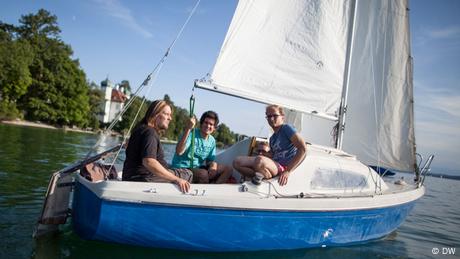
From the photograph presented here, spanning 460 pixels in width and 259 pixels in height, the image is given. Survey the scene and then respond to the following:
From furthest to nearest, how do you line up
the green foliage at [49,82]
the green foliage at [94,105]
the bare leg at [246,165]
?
the green foliage at [94,105]
the green foliage at [49,82]
the bare leg at [246,165]

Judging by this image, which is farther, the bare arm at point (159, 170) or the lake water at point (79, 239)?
the lake water at point (79, 239)

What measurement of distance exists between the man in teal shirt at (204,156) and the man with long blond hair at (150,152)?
876mm

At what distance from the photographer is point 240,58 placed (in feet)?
19.9

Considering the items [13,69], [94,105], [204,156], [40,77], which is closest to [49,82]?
[40,77]

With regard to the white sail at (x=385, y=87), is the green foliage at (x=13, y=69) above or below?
above

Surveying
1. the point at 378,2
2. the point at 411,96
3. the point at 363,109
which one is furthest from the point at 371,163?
the point at 378,2

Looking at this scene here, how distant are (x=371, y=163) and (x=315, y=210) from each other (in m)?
3.88

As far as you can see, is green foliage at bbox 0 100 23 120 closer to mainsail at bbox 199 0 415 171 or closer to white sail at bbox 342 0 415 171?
mainsail at bbox 199 0 415 171

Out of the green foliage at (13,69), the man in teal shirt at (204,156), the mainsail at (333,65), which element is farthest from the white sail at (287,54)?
the green foliage at (13,69)

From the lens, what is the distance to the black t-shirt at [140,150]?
170 inches

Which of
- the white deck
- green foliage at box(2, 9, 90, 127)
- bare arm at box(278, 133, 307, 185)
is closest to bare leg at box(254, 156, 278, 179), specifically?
the white deck

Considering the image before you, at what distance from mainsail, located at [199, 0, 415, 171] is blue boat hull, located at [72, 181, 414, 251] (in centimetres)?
221

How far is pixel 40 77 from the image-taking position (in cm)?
4938

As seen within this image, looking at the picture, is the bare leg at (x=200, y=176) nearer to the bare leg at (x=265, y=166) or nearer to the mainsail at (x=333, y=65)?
the bare leg at (x=265, y=166)
